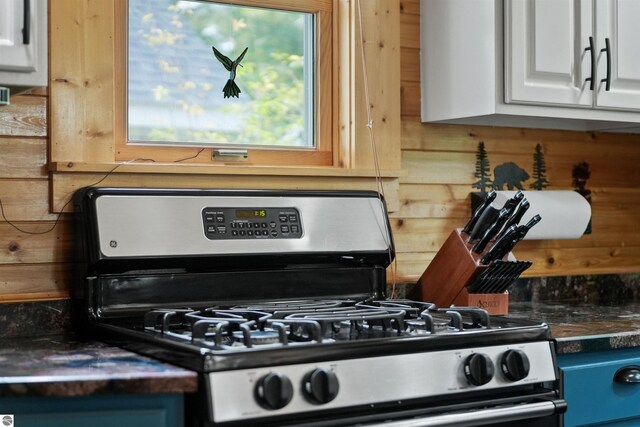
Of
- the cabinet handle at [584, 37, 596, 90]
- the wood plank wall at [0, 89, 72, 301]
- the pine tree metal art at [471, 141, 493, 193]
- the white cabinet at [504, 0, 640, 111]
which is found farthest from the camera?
the pine tree metal art at [471, 141, 493, 193]

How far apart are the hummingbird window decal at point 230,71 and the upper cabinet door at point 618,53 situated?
41.8 inches

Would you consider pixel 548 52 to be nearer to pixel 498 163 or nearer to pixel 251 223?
pixel 498 163

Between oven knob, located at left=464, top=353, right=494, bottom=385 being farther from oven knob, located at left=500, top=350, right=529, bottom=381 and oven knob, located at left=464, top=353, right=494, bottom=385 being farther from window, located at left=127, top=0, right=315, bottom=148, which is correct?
window, located at left=127, top=0, right=315, bottom=148

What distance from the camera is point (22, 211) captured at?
2242 millimetres

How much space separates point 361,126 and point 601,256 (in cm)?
107

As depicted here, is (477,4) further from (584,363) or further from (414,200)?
(584,363)

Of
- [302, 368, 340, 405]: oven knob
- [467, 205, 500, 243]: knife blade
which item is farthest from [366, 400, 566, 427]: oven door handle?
[467, 205, 500, 243]: knife blade

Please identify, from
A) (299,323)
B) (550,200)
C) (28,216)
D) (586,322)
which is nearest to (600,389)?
(586,322)

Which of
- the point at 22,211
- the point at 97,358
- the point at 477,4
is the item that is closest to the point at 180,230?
the point at 22,211

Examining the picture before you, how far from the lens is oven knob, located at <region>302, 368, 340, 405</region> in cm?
165

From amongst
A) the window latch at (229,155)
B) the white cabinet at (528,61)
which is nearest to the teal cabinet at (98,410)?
the window latch at (229,155)

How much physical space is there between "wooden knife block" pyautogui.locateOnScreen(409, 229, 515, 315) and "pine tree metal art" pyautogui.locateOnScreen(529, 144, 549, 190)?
60cm

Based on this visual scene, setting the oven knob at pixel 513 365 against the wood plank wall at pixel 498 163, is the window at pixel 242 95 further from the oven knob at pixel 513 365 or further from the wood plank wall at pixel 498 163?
the oven knob at pixel 513 365

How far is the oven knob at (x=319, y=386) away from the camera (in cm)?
165
